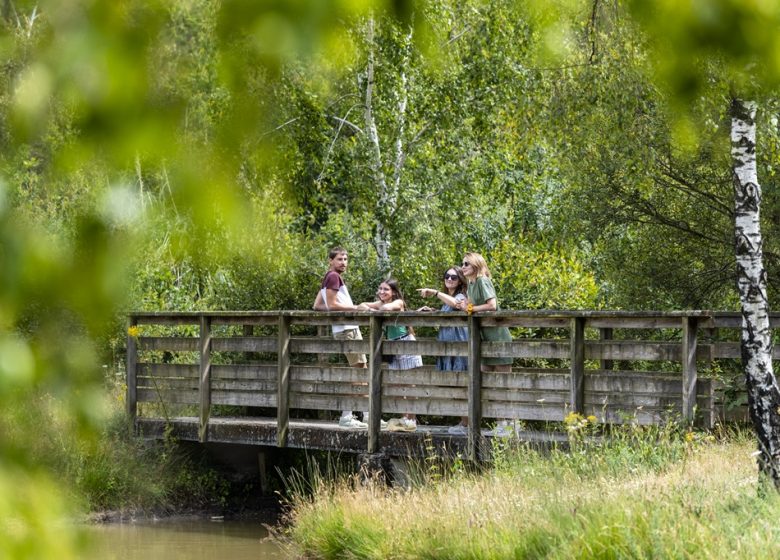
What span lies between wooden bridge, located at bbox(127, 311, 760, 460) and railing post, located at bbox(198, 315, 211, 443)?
13 mm

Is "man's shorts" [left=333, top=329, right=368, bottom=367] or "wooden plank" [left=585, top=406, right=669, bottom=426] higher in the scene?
"man's shorts" [left=333, top=329, right=368, bottom=367]

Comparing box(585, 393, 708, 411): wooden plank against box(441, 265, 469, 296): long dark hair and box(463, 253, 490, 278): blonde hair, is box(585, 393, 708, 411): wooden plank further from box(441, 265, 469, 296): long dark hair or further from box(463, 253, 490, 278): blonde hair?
box(441, 265, 469, 296): long dark hair

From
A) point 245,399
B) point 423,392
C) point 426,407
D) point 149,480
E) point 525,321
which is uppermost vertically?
point 525,321

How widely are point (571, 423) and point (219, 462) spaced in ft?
21.2

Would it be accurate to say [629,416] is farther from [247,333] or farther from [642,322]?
[247,333]

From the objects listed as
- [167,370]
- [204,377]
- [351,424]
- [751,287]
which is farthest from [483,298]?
[167,370]

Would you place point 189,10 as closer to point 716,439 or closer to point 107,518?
point 716,439

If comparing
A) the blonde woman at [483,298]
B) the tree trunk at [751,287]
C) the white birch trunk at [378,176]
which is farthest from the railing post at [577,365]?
the white birch trunk at [378,176]

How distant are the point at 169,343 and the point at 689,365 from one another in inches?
256

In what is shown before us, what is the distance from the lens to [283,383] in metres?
12.3

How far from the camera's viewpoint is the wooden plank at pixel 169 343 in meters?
13.6

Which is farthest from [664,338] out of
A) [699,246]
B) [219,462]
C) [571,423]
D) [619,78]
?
[571,423]

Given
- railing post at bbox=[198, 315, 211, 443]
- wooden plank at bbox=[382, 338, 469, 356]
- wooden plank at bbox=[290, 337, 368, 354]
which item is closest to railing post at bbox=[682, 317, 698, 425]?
wooden plank at bbox=[382, 338, 469, 356]

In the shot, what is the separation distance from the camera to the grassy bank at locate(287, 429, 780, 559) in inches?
243
